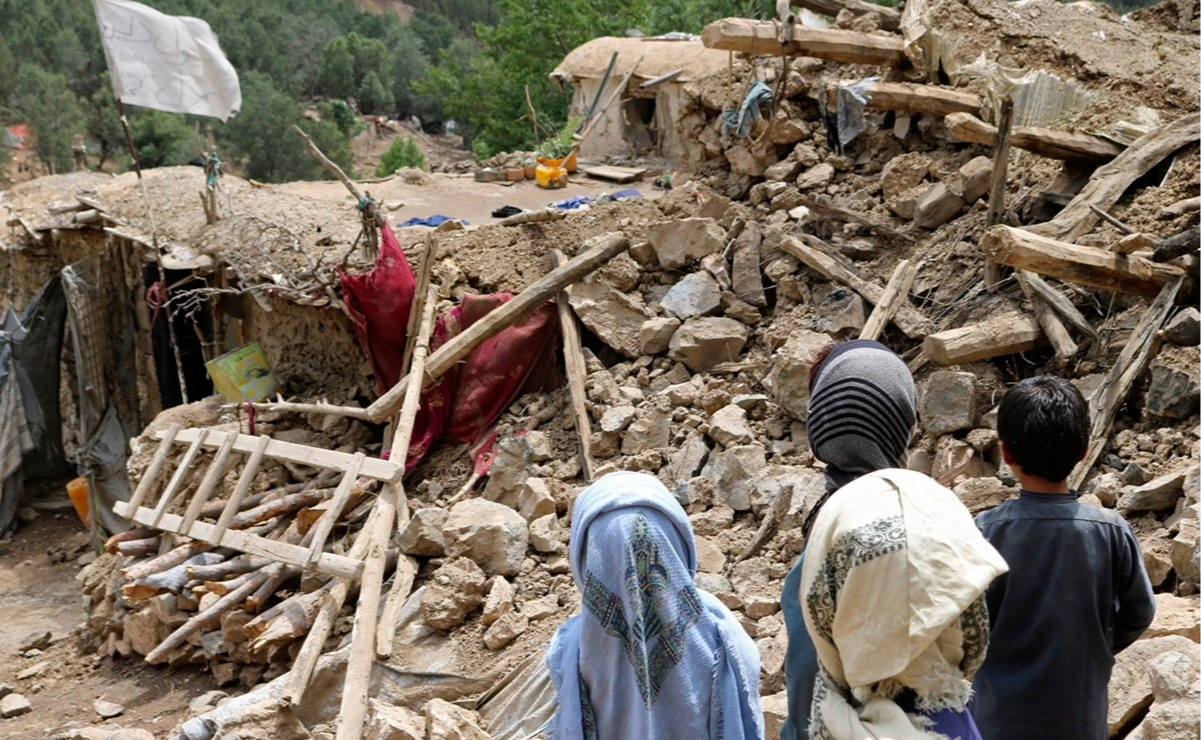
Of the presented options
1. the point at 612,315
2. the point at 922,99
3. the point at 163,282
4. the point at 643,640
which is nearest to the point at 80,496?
the point at 163,282

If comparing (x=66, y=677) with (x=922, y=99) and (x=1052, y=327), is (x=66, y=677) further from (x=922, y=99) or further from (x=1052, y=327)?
(x=922, y=99)

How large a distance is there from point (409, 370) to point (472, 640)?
112 inches

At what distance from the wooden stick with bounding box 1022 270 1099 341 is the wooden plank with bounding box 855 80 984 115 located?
197 centimetres

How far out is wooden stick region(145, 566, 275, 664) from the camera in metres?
6.80

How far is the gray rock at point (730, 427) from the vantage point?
5938mm

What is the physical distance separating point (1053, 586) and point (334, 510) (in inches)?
198

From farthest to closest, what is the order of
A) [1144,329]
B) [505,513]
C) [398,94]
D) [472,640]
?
1. [398,94]
2. [505,513]
3. [472,640]
4. [1144,329]

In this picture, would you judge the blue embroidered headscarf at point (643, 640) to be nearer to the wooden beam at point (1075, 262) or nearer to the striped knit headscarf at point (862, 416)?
the striped knit headscarf at point (862, 416)

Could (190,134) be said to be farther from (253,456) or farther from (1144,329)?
(1144,329)

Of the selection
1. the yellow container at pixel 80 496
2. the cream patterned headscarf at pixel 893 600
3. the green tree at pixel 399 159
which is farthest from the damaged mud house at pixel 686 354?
the green tree at pixel 399 159

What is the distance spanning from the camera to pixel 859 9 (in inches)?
339

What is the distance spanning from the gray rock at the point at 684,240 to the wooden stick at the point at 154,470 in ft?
11.9

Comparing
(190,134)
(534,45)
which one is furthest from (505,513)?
(190,134)

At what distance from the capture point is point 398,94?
39656 mm
